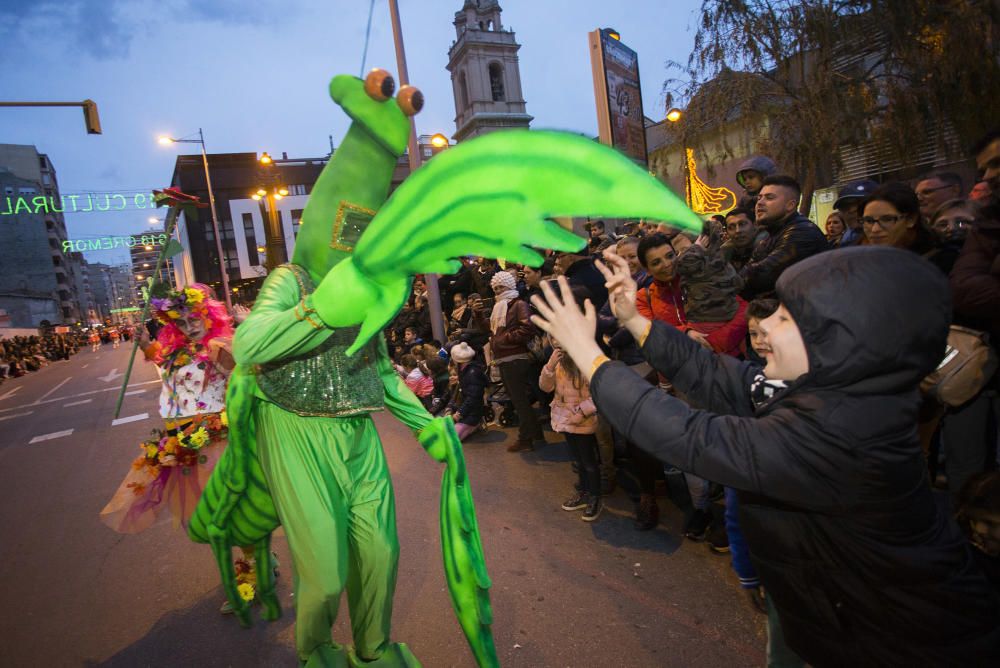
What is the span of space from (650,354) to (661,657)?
1.56 m

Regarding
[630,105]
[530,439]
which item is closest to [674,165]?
[630,105]

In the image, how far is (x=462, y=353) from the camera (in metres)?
6.09

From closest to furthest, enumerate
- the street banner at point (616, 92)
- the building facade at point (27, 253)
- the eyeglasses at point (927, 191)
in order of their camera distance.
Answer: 1. the eyeglasses at point (927, 191)
2. the street banner at point (616, 92)
3. the building facade at point (27, 253)

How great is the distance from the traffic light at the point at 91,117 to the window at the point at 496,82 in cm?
3777

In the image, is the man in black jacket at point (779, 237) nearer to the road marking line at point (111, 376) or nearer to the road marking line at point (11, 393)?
the road marking line at point (111, 376)

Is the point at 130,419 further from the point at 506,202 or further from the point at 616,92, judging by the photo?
the point at 506,202

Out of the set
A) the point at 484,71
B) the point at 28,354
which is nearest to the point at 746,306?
the point at 28,354

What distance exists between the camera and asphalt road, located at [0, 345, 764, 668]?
2660 mm

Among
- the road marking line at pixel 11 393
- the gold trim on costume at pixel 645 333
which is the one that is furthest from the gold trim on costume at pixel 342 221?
the road marking line at pixel 11 393

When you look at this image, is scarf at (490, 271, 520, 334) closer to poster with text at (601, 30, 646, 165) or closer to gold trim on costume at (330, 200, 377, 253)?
gold trim on costume at (330, 200, 377, 253)

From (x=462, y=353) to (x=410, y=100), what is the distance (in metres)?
4.52

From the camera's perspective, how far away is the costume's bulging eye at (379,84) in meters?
1.59

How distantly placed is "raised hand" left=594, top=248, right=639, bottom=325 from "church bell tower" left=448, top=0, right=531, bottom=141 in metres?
45.2

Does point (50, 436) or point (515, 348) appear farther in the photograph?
point (50, 436)
